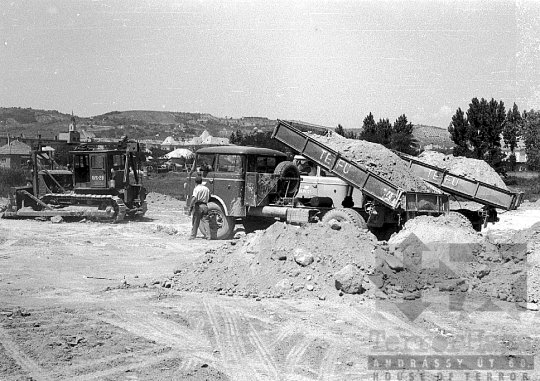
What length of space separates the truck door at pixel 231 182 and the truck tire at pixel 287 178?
95cm

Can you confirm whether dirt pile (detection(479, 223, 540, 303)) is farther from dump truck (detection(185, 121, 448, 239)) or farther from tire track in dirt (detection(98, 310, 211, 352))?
tire track in dirt (detection(98, 310, 211, 352))

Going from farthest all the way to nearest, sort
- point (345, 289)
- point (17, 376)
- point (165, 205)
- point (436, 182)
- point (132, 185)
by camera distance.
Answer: point (165, 205) → point (132, 185) → point (436, 182) → point (345, 289) → point (17, 376)

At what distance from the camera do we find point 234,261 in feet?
36.1

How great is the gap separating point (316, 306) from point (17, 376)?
4.50 m

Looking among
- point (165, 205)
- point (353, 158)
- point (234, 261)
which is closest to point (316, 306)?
point (234, 261)

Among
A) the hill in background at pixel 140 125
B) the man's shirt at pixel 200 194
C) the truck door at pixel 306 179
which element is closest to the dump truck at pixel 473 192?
the truck door at pixel 306 179

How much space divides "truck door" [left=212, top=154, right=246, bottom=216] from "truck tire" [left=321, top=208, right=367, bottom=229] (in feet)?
7.71

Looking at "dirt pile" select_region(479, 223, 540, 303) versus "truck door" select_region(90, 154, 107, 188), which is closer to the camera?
"dirt pile" select_region(479, 223, 540, 303)

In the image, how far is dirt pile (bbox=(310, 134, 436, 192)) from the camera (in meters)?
14.6

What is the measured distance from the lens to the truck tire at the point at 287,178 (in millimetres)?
15479

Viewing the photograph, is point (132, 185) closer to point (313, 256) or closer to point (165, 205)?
point (165, 205)

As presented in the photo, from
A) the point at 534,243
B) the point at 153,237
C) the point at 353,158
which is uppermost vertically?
the point at 353,158

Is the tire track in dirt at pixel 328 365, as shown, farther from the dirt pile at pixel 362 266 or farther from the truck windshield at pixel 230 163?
the truck windshield at pixel 230 163

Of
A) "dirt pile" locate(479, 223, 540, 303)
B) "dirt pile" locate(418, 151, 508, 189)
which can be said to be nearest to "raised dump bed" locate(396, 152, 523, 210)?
"dirt pile" locate(418, 151, 508, 189)
